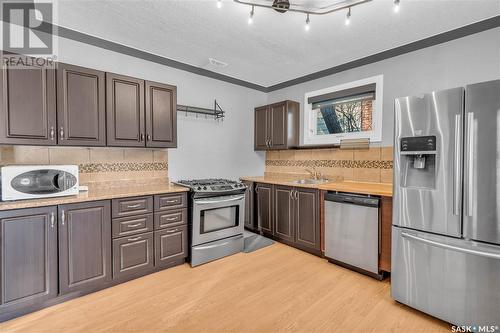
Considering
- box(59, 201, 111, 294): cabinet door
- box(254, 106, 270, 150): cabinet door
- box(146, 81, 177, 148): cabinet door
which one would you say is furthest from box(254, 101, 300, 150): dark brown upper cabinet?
box(59, 201, 111, 294): cabinet door

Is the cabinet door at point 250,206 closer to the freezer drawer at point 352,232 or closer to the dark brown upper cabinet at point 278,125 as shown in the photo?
the dark brown upper cabinet at point 278,125

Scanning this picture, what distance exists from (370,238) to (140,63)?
137 inches

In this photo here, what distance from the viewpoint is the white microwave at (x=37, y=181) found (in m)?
1.90

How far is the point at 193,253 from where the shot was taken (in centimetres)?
279

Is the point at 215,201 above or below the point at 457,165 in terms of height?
below

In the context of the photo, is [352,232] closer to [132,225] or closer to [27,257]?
[132,225]

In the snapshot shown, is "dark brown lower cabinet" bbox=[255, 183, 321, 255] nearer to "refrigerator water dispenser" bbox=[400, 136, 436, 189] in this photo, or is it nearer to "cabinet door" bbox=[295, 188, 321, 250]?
"cabinet door" bbox=[295, 188, 321, 250]

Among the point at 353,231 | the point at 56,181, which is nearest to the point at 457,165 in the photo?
the point at 353,231

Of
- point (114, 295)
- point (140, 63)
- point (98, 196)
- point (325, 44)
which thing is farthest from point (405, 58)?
point (114, 295)

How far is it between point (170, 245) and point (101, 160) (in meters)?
1.29

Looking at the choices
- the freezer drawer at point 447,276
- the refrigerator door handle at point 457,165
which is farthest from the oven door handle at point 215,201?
the refrigerator door handle at point 457,165

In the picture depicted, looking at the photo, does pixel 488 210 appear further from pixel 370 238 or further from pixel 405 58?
pixel 405 58

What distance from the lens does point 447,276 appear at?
1776mm

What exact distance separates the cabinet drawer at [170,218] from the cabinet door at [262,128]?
2.01 meters
